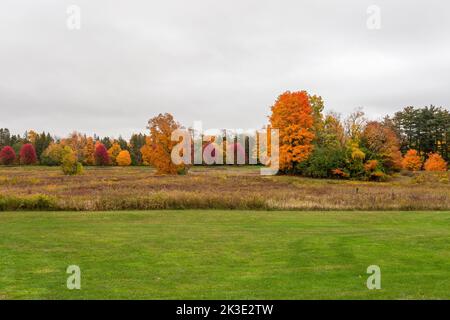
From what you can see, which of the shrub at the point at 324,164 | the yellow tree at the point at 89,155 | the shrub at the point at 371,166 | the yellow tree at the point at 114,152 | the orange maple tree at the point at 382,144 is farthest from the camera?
the yellow tree at the point at 114,152

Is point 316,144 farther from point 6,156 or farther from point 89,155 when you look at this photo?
point 6,156

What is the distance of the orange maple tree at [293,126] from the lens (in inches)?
2307

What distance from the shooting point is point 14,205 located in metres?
24.6

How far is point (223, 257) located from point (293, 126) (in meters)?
46.9

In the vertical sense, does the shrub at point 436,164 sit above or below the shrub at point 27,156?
below

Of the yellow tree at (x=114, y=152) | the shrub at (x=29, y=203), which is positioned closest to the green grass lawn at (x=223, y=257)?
the shrub at (x=29, y=203)

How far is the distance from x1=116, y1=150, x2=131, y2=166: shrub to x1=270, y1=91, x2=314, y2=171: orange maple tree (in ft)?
197

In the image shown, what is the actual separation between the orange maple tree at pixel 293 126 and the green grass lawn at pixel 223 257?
1488 inches

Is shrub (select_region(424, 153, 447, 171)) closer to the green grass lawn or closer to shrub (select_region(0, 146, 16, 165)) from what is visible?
the green grass lawn

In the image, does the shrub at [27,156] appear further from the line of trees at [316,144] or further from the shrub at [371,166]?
the shrub at [371,166]

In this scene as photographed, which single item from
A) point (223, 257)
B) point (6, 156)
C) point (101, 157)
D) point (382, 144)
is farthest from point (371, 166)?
point (6, 156)

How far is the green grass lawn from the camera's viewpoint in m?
9.43

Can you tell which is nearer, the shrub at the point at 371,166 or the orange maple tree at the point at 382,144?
the shrub at the point at 371,166
